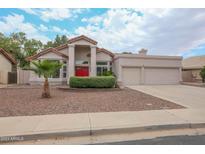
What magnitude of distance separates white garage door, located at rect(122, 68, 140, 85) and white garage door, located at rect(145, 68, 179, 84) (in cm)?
124

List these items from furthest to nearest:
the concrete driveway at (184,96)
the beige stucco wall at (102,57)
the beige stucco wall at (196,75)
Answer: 1. the beige stucco wall at (196,75)
2. the beige stucco wall at (102,57)
3. the concrete driveway at (184,96)

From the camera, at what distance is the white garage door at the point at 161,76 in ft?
70.8

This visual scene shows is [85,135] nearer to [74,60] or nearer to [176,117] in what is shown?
[176,117]

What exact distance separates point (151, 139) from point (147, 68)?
1796cm

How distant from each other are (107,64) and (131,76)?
11.6ft

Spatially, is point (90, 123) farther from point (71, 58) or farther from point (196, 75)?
point (196, 75)

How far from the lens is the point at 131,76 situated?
2114cm

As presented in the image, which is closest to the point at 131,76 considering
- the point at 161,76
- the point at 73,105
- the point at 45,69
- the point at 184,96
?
the point at 161,76

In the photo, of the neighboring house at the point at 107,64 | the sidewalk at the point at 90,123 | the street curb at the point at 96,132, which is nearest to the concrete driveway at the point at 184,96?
the sidewalk at the point at 90,123

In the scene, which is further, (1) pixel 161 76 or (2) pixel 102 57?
(1) pixel 161 76

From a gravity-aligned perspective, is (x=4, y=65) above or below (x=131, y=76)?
above

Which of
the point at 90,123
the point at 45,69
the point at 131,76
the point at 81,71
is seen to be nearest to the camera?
the point at 90,123

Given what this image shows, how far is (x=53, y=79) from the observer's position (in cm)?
1978

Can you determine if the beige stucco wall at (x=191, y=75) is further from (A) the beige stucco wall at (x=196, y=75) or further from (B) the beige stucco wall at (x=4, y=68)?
(B) the beige stucco wall at (x=4, y=68)
